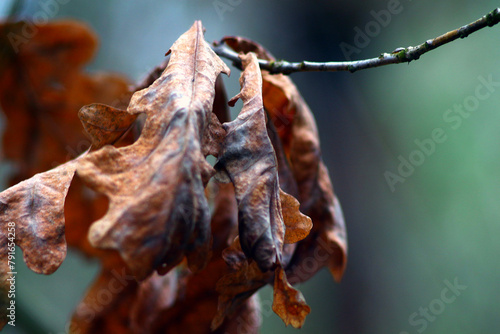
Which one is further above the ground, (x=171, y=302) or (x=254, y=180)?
(x=254, y=180)

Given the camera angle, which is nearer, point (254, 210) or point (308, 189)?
point (254, 210)

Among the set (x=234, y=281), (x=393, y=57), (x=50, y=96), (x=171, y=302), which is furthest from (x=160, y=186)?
(x=50, y=96)

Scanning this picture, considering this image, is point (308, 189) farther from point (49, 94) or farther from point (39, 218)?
point (49, 94)

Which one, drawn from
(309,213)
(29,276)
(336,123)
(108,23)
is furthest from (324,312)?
(108,23)

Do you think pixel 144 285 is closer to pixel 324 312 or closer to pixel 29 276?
pixel 324 312

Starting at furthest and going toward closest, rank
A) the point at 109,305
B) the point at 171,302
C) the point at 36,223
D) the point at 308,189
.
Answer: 1. the point at 109,305
2. the point at 171,302
3. the point at 308,189
4. the point at 36,223

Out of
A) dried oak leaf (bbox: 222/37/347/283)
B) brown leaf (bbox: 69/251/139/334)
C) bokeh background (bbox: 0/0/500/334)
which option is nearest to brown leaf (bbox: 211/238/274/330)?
dried oak leaf (bbox: 222/37/347/283)

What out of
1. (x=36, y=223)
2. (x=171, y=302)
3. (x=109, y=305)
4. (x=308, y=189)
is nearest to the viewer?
(x=36, y=223)
